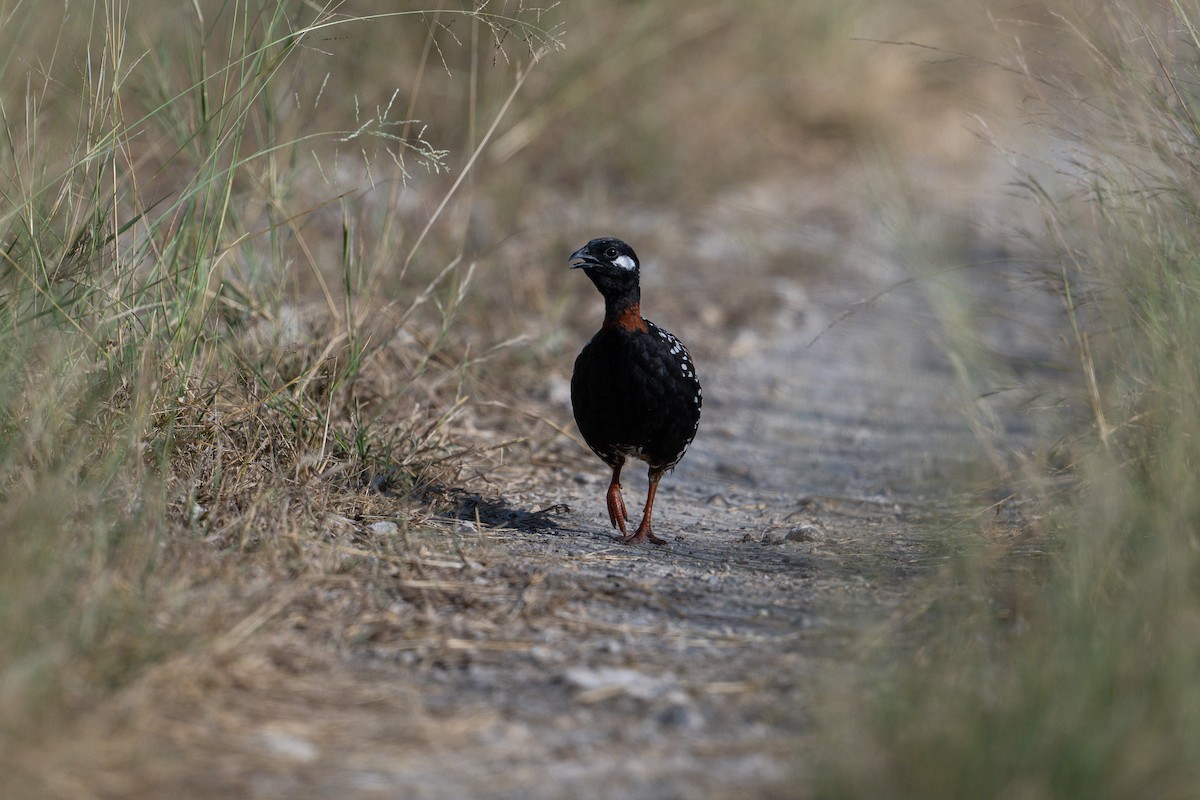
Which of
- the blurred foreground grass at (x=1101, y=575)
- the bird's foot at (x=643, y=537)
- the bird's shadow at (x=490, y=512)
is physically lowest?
the bird's foot at (x=643, y=537)

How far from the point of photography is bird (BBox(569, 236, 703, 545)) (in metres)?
4.86

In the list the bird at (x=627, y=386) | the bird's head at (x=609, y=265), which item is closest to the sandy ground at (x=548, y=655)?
the bird at (x=627, y=386)

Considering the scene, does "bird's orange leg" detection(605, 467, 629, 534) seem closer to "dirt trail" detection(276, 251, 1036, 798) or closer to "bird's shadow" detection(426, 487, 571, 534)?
"dirt trail" detection(276, 251, 1036, 798)

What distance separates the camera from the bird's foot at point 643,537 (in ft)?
15.2

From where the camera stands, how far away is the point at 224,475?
4.13m

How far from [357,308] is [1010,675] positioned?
10.8ft

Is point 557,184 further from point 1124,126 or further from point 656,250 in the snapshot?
point 1124,126

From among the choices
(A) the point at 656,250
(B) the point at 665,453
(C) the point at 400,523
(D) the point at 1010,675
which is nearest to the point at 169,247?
(C) the point at 400,523

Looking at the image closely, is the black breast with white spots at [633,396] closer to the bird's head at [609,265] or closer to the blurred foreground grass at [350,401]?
the bird's head at [609,265]

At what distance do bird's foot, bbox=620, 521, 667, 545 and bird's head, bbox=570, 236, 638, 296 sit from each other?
3.19ft

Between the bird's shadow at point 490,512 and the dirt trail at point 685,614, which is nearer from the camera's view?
the dirt trail at point 685,614

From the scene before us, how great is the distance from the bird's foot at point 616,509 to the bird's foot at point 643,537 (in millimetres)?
110

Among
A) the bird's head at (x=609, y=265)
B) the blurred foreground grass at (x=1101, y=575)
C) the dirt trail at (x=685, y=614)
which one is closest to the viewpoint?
the blurred foreground grass at (x=1101, y=575)

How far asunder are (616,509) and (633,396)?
0.47 m
